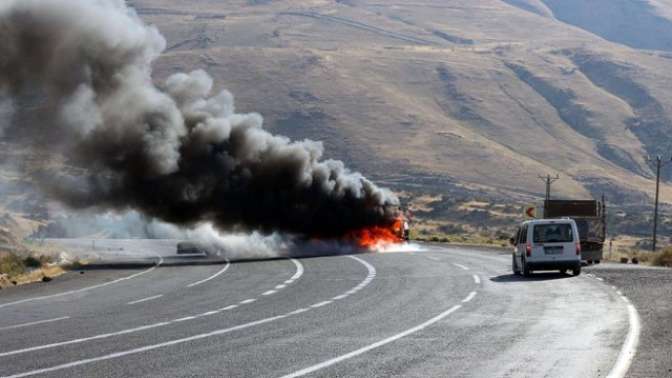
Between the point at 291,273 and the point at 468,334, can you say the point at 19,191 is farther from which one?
the point at 468,334

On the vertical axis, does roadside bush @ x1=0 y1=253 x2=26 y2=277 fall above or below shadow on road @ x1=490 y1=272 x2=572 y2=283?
below

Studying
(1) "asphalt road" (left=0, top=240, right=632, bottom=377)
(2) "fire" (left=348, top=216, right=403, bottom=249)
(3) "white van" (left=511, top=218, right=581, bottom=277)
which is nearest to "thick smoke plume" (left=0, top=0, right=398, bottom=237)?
(2) "fire" (left=348, top=216, right=403, bottom=249)

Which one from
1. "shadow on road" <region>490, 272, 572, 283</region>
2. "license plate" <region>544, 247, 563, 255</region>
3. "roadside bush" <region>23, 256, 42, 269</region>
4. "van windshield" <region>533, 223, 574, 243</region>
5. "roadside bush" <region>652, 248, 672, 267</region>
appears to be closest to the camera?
"shadow on road" <region>490, 272, 572, 283</region>

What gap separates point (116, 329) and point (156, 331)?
74 cm

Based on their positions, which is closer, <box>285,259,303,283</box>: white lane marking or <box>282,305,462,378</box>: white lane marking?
<box>282,305,462,378</box>: white lane marking

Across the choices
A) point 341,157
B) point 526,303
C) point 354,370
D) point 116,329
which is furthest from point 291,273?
point 341,157

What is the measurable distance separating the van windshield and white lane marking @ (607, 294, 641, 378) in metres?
12.0

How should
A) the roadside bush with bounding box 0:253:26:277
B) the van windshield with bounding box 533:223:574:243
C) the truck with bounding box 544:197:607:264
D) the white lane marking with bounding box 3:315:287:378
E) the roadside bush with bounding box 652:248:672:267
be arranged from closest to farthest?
the white lane marking with bounding box 3:315:287:378, the van windshield with bounding box 533:223:574:243, the roadside bush with bounding box 0:253:26:277, the truck with bounding box 544:197:607:264, the roadside bush with bounding box 652:248:672:267

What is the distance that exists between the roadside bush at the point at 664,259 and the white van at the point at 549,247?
1438 centimetres

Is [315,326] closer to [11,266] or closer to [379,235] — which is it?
[11,266]

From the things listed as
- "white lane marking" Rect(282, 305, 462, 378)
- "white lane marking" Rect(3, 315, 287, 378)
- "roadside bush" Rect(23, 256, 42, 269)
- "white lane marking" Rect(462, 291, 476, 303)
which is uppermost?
"white lane marking" Rect(282, 305, 462, 378)

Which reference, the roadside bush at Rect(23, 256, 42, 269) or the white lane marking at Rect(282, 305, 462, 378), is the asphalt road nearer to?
the white lane marking at Rect(282, 305, 462, 378)

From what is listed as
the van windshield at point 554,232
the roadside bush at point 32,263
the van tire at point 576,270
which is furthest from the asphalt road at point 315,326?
the roadside bush at point 32,263

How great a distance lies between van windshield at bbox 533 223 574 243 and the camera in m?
33.9
